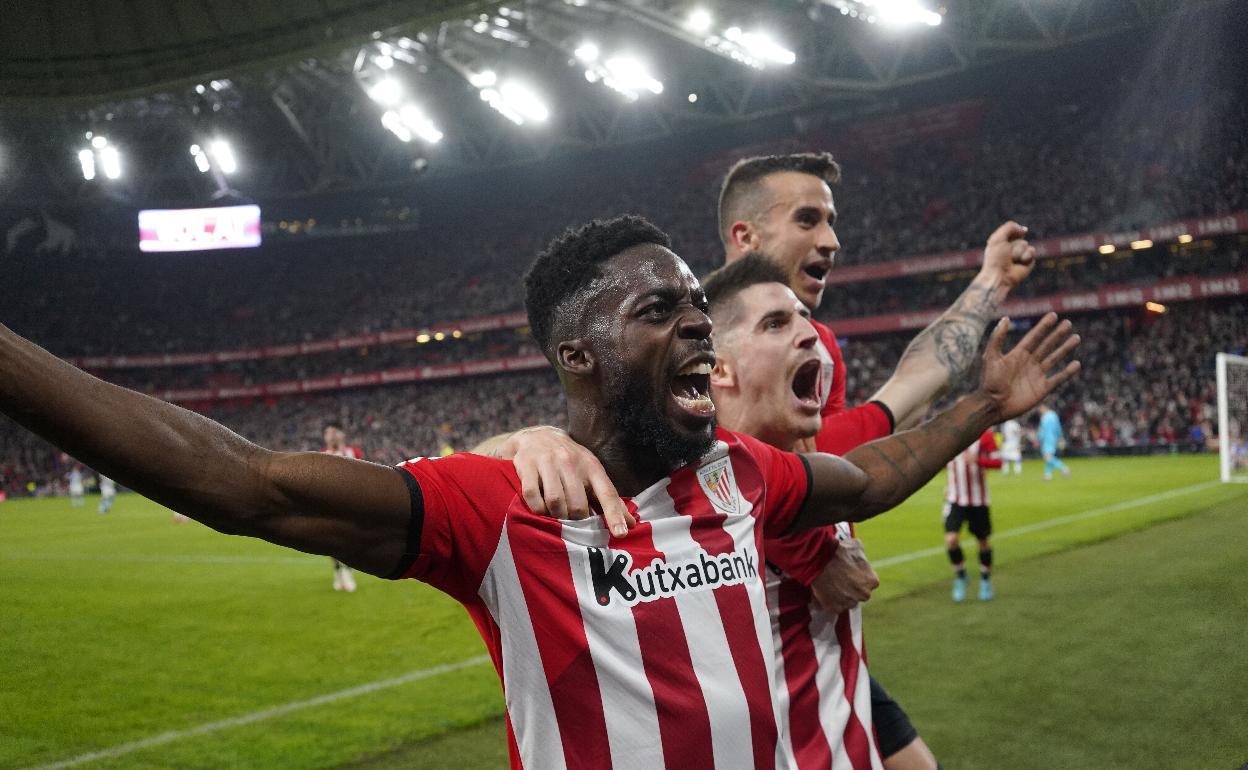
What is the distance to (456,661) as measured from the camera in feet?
27.5

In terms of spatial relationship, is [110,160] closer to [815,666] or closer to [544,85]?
[544,85]

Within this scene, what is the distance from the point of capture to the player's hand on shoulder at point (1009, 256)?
3791mm

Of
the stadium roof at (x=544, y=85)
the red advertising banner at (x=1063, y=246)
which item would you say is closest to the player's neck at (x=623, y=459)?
the stadium roof at (x=544, y=85)

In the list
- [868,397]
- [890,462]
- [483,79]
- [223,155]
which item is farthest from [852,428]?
[223,155]

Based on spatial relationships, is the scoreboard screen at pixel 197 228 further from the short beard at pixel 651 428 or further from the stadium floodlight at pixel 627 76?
the short beard at pixel 651 428

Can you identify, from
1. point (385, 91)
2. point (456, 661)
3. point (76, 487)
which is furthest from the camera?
point (385, 91)

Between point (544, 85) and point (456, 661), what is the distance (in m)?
30.2

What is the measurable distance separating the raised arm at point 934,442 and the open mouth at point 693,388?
0.54 m

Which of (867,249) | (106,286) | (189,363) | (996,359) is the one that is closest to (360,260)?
(189,363)

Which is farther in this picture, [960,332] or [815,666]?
[960,332]

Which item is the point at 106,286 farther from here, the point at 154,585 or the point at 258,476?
the point at 258,476

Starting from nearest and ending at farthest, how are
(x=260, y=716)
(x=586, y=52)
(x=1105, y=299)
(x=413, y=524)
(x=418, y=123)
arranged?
1. (x=413, y=524)
2. (x=260, y=716)
3. (x=586, y=52)
4. (x=1105, y=299)
5. (x=418, y=123)

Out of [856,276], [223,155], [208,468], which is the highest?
[223,155]

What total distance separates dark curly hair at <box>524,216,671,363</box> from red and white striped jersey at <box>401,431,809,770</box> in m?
0.42
